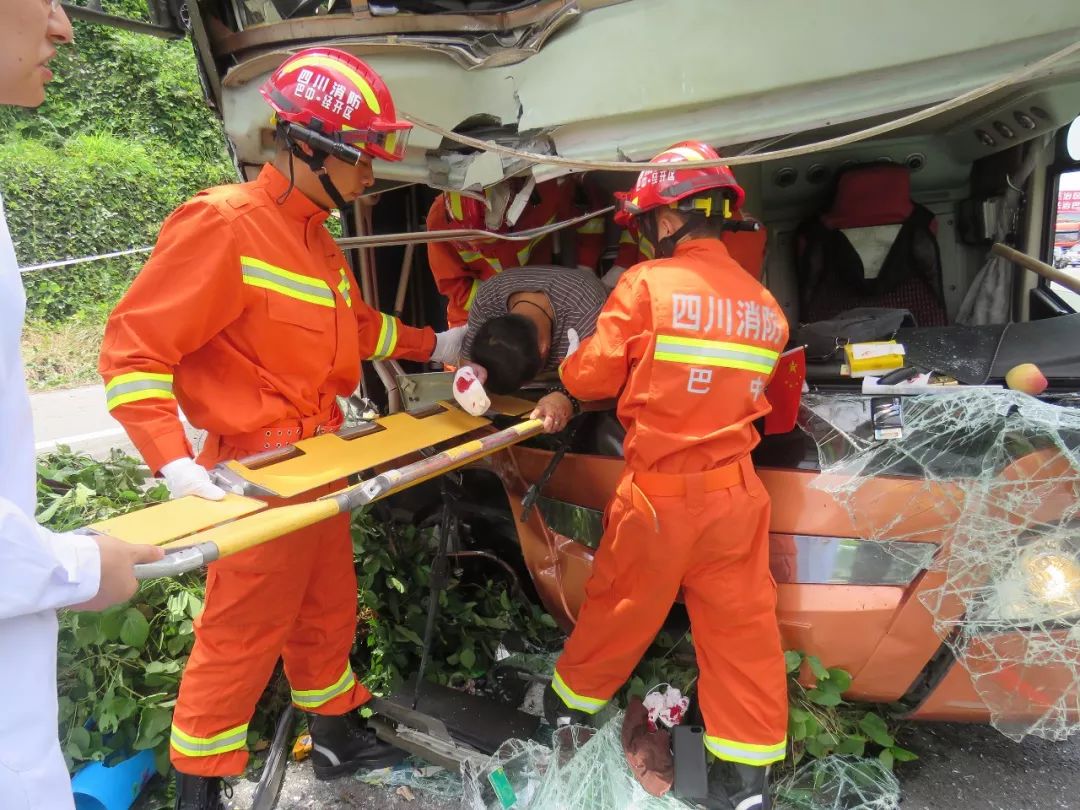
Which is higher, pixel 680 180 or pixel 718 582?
pixel 680 180

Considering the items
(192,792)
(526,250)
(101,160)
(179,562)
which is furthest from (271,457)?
(101,160)

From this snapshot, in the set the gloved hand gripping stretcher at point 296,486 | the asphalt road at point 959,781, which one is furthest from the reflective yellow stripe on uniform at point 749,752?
the gloved hand gripping stretcher at point 296,486

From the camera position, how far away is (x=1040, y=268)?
9.88 feet

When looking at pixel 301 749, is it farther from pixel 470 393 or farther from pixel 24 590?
pixel 24 590

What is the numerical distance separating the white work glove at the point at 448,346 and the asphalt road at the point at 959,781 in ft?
5.27

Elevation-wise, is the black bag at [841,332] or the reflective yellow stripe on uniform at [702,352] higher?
the reflective yellow stripe on uniform at [702,352]

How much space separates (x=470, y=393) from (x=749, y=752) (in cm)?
139

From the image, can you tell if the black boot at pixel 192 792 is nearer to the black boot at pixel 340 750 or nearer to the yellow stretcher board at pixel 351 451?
the black boot at pixel 340 750

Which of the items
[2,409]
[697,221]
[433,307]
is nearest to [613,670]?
[697,221]

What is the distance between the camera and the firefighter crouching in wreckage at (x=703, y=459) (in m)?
2.05

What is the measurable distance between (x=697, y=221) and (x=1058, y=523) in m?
1.29

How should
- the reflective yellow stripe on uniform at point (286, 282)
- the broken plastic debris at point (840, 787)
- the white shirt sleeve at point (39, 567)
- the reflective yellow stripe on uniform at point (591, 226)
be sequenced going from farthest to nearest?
the reflective yellow stripe on uniform at point (591, 226) → the broken plastic debris at point (840, 787) → the reflective yellow stripe on uniform at point (286, 282) → the white shirt sleeve at point (39, 567)

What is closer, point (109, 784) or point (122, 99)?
point (109, 784)

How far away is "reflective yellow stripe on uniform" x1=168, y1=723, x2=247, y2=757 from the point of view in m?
2.04
